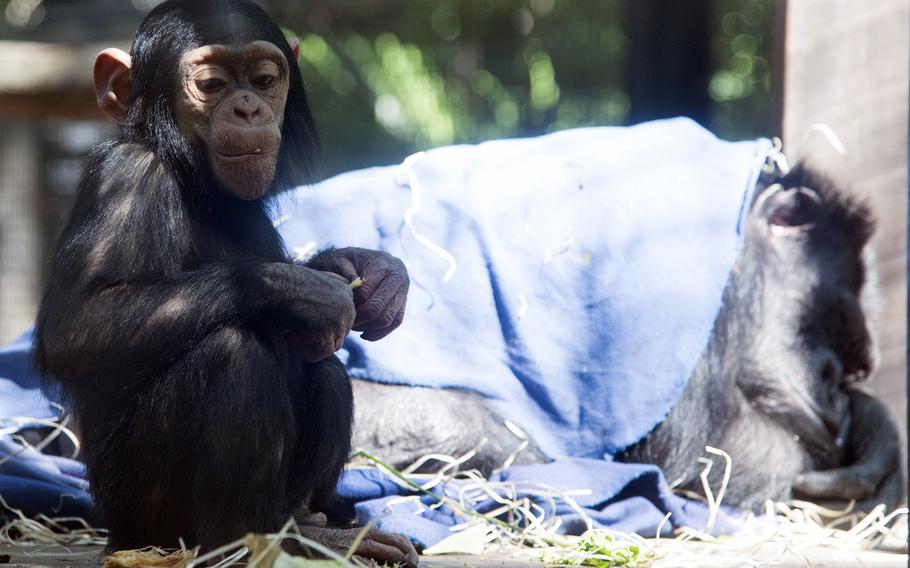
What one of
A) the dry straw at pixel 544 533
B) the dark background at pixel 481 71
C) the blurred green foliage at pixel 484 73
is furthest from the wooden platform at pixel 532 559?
the blurred green foliage at pixel 484 73

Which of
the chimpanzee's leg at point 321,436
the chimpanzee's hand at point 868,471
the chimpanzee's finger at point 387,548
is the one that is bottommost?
the chimpanzee's hand at point 868,471

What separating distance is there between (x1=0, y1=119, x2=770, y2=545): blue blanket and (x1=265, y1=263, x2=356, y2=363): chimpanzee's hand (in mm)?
1202

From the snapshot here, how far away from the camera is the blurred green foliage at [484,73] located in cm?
997

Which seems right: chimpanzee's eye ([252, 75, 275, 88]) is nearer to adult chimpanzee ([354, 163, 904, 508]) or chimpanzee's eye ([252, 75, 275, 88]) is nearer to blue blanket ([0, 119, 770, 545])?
blue blanket ([0, 119, 770, 545])

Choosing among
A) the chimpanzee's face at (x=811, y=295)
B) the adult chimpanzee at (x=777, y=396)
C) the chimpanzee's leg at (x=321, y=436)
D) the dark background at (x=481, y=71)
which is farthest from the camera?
the dark background at (x=481, y=71)

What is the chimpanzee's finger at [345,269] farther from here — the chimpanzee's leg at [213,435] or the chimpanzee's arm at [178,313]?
the chimpanzee's leg at [213,435]

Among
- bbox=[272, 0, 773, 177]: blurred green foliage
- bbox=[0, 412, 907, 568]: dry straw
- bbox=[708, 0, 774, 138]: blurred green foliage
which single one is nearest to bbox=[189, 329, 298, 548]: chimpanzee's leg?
bbox=[0, 412, 907, 568]: dry straw

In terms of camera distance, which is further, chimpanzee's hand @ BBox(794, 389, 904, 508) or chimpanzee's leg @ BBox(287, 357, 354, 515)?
chimpanzee's hand @ BBox(794, 389, 904, 508)

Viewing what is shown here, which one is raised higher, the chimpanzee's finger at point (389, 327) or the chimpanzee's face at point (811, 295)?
the chimpanzee's finger at point (389, 327)

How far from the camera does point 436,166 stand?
4.01m

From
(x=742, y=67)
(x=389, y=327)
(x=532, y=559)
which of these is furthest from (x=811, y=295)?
(x=742, y=67)

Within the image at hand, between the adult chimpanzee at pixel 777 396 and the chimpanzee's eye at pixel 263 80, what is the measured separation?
1.14 m

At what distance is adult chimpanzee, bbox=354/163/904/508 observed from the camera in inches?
135

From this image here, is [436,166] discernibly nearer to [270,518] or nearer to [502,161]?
[502,161]
